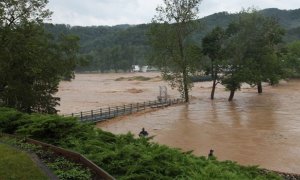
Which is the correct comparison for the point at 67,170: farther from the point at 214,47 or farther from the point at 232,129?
the point at 214,47

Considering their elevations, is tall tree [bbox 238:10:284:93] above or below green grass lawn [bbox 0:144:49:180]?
above

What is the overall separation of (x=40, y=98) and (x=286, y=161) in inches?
723

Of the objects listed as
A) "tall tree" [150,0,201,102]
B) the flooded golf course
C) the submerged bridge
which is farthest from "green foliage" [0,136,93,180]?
"tall tree" [150,0,201,102]

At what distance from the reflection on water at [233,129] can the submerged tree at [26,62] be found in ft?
23.4

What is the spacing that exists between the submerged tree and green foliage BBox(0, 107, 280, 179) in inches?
540

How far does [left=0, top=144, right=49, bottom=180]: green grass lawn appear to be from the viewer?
11023 millimetres

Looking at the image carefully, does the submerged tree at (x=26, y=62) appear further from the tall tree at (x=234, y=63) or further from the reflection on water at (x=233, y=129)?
the tall tree at (x=234, y=63)

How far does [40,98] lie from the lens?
31.5 meters

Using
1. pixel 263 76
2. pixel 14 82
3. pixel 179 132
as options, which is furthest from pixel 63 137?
pixel 263 76

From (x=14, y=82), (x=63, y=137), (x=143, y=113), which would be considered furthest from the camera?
(x=143, y=113)

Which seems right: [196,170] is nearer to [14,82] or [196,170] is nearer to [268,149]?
[268,149]

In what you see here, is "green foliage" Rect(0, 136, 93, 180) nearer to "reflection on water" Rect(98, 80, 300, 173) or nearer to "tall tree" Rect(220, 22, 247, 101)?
"reflection on water" Rect(98, 80, 300, 173)

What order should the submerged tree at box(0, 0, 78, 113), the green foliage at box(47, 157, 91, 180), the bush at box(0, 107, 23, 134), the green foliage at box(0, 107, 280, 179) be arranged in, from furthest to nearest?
the submerged tree at box(0, 0, 78, 113)
the bush at box(0, 107, 23, 134)
the green foliage at box(0, 107, 280, 179)
the green foliage at box(47, 157, 91, 180)

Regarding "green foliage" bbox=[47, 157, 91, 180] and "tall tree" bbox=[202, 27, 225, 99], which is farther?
"tall tree" bbox=[202, 27, 225, 99]
